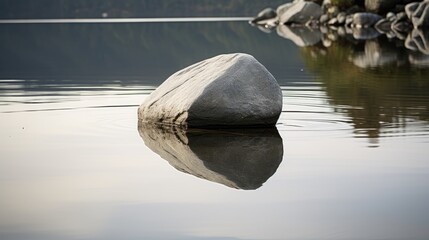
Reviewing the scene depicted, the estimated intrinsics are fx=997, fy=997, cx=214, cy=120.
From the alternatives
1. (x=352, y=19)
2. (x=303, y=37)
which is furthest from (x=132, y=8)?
(x=303, y=37)

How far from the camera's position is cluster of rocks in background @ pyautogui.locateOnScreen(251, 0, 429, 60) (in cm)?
4406

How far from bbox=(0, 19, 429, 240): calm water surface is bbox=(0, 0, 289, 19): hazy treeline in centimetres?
11016

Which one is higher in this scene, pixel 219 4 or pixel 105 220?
pixel 219 4

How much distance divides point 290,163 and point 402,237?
9.41 feet

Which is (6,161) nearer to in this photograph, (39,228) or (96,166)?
(96,166)

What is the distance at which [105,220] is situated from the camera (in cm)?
634

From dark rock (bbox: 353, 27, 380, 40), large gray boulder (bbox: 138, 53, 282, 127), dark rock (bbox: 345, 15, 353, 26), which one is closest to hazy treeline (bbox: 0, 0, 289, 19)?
dark rock (bbox: 345, 15, 353, 26)

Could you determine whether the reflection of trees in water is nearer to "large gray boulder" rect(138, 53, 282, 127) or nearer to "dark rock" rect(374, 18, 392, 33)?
"large gray boulder" rect(138, 53, 282, 127)

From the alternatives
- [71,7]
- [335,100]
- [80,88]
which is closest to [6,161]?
[335,100]

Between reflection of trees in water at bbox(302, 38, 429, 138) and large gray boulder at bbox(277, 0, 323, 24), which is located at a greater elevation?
large gray boulder at bbox(277, 0, 323, 24)

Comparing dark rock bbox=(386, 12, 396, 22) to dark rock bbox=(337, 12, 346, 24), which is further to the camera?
dark rock bbox=(337, 12, 346, 24)

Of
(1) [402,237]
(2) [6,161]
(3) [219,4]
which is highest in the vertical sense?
(3) [219,4]

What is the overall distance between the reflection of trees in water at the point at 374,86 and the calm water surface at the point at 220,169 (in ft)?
0.12

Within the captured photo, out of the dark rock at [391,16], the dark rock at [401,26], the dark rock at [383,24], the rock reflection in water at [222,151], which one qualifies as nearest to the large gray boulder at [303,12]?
the dark rock at [383,24]
